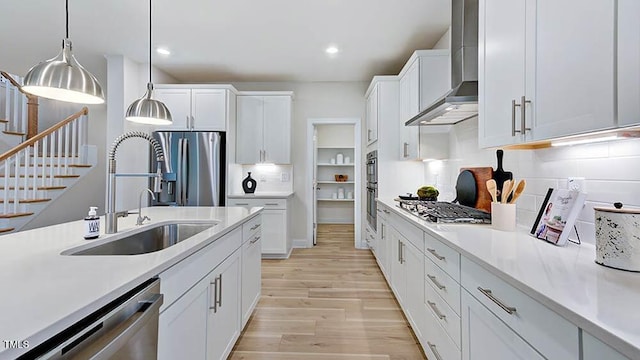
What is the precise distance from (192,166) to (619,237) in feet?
13.6

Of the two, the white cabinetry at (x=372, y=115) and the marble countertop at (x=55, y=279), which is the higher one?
the white cabinetry at (x=372, y=115)

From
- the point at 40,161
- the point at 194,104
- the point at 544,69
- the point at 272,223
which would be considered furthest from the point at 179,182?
the point at 544,69

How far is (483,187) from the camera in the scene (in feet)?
7.32

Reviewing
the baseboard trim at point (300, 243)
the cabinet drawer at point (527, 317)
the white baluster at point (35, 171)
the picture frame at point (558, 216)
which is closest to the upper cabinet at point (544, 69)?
the picture frame at point (558, 216)

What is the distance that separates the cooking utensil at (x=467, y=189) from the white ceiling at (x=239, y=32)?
1.60 m

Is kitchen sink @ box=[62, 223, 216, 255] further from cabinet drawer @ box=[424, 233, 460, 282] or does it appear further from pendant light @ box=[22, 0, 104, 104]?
cabinet drawer @ box=[424, 233, 460, 282]

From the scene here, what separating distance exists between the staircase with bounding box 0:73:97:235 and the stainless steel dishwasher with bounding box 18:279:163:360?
13.2 ft

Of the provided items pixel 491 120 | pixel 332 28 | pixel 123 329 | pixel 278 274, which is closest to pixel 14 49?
pixel 332 28

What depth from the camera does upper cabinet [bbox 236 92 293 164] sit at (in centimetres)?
448

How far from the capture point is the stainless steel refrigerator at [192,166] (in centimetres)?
400

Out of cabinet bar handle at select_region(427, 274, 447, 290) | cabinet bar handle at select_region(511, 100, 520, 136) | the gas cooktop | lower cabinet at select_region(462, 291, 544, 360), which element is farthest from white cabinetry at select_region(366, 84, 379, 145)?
lower cabinet at select_region(462, 291, 544, 360)

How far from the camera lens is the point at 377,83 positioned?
12.7 feet

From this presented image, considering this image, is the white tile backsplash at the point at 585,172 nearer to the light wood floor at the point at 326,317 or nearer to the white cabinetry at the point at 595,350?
the white cabinetry at the point at 595,350

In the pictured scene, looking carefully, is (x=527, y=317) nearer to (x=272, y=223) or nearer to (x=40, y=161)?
(x=272, y=223)
